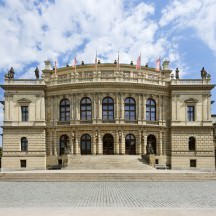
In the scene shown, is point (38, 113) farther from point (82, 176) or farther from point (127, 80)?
point (82, 176)

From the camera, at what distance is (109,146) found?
46906 millimetres

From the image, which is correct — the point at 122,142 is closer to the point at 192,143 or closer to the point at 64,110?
the point at 64,110

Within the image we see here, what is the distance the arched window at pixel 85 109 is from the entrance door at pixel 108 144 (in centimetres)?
410

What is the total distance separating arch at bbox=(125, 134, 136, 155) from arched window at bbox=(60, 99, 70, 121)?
10.3 meters

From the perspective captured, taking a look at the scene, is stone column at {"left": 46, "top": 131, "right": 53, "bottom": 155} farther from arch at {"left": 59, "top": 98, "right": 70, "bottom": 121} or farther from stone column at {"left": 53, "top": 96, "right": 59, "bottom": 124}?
arch at {"left": 59, "top": 98, "right": 70, "bottom": 121}

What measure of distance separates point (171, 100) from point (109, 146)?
506 inches

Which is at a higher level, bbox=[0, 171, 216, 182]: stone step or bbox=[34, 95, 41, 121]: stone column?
bbox=[34, 95, 41, 121]: stone column

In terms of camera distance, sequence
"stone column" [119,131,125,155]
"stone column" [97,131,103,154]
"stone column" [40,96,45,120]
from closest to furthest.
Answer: "stone column" [97,131,103,154] < "stone column" [119,131,125,155] < "stone column" [40,96,45,120]

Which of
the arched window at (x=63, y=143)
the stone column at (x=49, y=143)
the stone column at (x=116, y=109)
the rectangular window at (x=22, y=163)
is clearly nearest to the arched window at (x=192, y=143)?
the stone column at (x=116, y=109)

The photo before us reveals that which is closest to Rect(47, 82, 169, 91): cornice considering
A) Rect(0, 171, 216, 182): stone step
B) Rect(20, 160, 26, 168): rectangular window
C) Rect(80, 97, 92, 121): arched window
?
Rect(80, 97, 92, 121): arched window

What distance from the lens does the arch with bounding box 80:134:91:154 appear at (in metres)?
47.0

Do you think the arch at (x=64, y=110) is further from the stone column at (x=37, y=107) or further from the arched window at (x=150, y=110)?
the arched window at (x=150, y=110)

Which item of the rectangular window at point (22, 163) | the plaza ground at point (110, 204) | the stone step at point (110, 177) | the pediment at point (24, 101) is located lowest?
the rectangular window at point (22, 163)

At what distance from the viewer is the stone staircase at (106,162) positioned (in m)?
40.2
